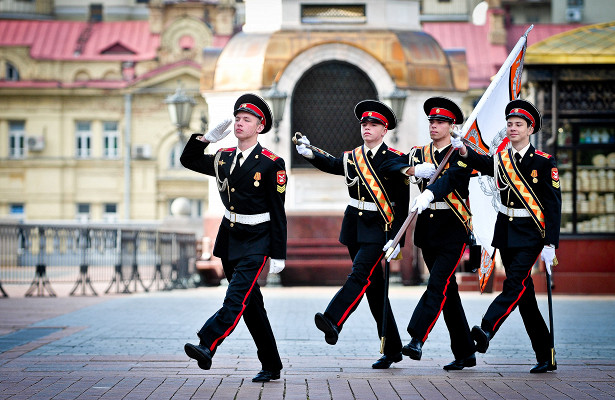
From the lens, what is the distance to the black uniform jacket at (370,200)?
398 inches

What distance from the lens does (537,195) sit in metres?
10.0

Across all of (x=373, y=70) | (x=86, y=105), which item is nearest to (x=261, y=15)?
(x=373, y=70)

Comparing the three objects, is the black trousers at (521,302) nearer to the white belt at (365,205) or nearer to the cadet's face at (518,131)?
the cadet's face at (518,131)

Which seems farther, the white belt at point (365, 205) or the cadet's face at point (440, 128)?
the cadet's face at point (440, 128)

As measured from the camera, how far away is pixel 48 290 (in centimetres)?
2183

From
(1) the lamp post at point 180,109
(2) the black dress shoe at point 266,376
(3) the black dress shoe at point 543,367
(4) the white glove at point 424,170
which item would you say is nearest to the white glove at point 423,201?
(4) the white glove at point 424,170

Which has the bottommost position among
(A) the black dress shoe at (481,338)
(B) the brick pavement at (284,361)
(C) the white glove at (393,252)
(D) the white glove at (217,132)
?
(B) the brick pavement at (284,361)

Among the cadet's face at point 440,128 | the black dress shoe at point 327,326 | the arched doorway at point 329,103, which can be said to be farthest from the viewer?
the arched doorway at point 329,103

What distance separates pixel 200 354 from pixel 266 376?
28.0 inches

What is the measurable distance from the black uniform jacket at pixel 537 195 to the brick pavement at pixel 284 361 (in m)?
1.04

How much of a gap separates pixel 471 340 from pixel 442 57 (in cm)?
1486

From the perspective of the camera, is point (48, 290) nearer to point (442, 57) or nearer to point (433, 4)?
point (442, 57)

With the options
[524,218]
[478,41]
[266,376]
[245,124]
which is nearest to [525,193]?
[524,218]

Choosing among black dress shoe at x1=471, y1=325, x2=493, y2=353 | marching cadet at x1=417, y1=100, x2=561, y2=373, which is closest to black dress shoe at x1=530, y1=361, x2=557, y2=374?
marching cadet at x1=417, y1=100, x2=561, y2=373
